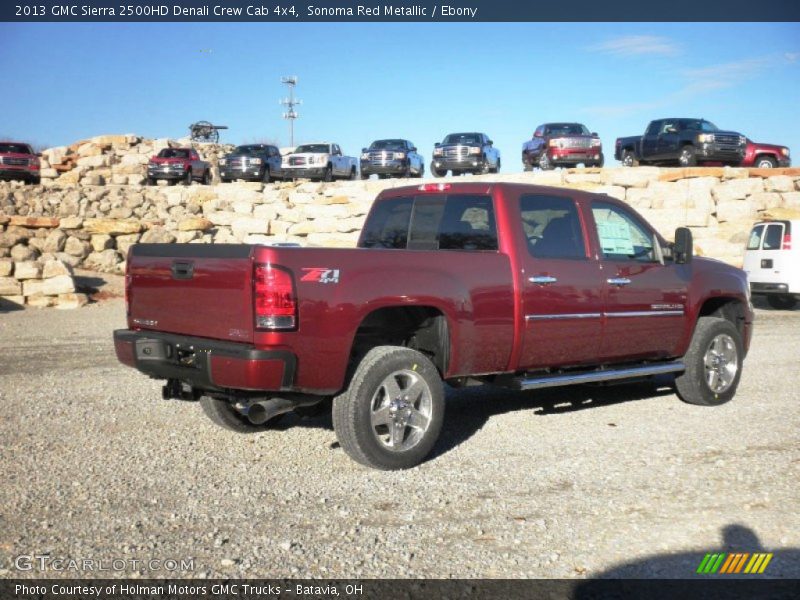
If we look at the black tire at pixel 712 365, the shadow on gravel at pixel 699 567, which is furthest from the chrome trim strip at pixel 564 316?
the shadow on gravel at pixel 699 567

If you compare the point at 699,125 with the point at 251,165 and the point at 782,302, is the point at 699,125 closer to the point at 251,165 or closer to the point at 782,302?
the point at 782,302

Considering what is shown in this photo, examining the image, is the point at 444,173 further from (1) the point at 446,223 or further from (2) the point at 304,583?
Result: (2) the point at 304,583

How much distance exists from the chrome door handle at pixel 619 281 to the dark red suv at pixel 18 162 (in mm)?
31116

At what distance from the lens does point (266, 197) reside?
28.0m

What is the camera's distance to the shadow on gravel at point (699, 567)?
3.81m

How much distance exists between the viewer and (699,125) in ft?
86.5

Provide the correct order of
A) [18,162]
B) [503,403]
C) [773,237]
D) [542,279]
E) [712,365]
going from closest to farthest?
[542,279] → [712,365] → [503,403] → [773,237] → [18,162]

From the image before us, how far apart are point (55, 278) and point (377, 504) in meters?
15.1

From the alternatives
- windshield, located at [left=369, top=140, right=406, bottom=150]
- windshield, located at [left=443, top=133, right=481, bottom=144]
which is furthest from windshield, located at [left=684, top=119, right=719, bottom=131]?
windshield, located at [left=369, top=140, right=406, bottom=150]

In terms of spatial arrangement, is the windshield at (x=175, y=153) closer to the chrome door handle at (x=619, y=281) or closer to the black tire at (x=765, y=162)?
the black tire at (x=765, y=162)

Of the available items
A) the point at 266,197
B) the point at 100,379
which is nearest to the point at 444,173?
the point at 266,197

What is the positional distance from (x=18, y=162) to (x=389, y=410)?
31.6 m

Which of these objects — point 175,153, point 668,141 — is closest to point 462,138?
point 668,141

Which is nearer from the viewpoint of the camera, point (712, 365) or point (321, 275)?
point (321, 275)
